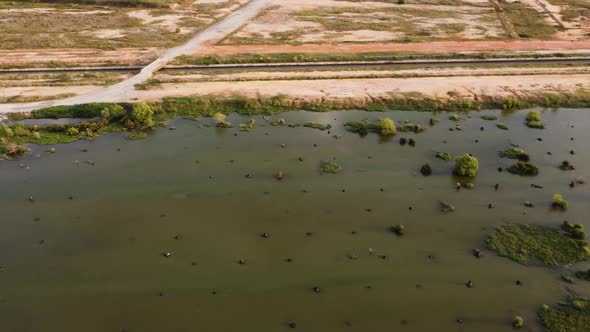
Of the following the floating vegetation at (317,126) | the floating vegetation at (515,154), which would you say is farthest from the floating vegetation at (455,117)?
the floating vegetation at (317,126)

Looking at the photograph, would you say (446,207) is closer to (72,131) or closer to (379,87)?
(379,87)

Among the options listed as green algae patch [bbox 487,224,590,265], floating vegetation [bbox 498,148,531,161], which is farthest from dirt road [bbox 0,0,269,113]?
green algae patch [bbox 487,224,590,265]

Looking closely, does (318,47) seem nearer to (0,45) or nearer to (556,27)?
(556,27)

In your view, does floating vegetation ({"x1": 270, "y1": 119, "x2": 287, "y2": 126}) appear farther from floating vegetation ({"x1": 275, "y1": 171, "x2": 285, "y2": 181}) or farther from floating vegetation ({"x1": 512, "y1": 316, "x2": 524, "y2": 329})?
floating vegetation ({"x1": 512, "y1": 316, "x2": 524, "y2": 329})

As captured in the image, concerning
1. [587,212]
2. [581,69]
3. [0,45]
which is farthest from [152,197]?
[581,69]

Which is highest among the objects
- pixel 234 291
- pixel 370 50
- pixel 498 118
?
pixel 370 50
